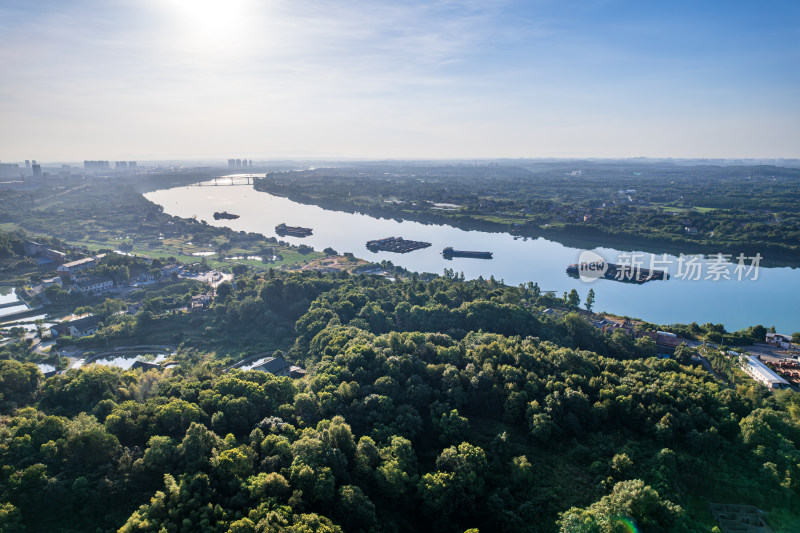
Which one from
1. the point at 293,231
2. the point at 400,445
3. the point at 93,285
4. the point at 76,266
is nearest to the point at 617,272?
the point at 400,445

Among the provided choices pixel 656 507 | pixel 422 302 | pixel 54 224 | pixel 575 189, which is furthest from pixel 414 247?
pixel 575 189

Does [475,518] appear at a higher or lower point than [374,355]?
lower

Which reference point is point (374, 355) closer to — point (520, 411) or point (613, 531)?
point (520, 411)

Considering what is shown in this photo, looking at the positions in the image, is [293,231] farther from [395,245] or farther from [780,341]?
[780,341]

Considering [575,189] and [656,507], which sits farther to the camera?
[575,189]

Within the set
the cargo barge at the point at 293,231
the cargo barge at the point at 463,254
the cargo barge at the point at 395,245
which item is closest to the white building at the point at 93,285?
the cargo barge at the point at 395,245

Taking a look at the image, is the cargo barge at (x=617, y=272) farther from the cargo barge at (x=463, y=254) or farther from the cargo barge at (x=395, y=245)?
the cargo barge at (x=395, y=245)
